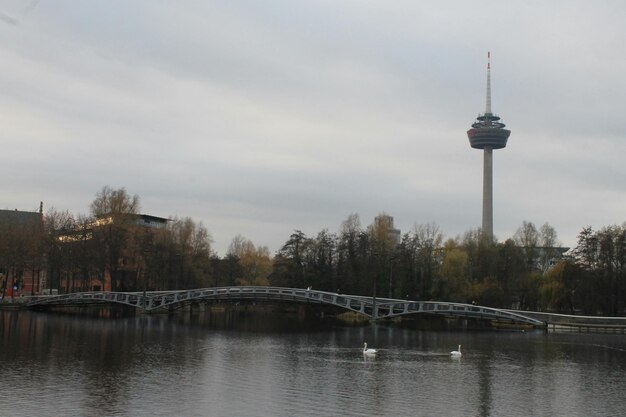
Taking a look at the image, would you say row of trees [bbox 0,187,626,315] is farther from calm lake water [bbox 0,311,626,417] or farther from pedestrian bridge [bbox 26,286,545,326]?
calm lake water [bbox 0,311,626,417]

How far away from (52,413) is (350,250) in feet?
239

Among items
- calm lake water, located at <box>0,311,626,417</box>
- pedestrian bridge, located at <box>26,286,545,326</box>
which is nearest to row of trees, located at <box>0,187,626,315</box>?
pedestrian bridge, located at <box>26,286,545,326</box>

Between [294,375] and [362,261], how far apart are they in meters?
58.9

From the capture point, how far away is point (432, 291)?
8775cm

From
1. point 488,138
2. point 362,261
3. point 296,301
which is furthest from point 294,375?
point 488,138

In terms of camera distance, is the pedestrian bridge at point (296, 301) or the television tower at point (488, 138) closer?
the pedestrian bridge at point (296, 301)

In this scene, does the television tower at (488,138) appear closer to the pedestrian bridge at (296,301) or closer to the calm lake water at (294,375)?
the pedestrian bridge at (296,301)

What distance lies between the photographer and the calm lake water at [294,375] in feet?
85.7

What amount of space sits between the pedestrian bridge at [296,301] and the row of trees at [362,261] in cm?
412

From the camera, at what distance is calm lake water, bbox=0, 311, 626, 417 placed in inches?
1028

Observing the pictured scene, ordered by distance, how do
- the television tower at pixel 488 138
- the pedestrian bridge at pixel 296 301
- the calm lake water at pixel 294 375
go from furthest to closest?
the television tower at pixel 488 138
the pedestrian bridge at pixel 296 301
the calm lake water at pixel 294 375

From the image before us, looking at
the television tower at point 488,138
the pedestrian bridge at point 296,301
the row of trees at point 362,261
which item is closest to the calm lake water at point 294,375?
the pedestrian bridge at point 296,301

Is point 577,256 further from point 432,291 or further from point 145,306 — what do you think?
point 145,306

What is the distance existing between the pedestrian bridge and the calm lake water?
54.8 ft
